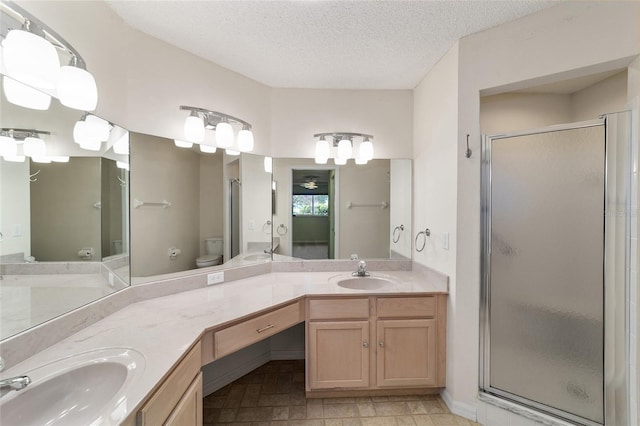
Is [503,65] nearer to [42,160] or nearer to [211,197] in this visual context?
→ [211,197]

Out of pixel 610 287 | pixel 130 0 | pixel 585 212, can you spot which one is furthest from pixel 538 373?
pixel 130 0

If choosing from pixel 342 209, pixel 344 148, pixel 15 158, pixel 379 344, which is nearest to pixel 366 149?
pixel 344 148

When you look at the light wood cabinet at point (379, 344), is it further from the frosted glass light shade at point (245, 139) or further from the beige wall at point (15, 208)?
the beige wall at point (15, 208)

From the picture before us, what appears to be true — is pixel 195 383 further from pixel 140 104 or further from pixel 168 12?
pixel 168 12

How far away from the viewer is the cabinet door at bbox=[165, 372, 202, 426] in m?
0.98

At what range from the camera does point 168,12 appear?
1435 millimetres

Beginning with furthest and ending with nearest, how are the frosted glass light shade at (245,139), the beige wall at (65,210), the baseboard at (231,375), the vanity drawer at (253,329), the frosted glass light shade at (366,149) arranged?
the frosted glass light shade at (366,149) → the frosted glass light shade at (245,139) → the baseboard at (231,375) → the vanity drawer at (253,329) → the beige wall at (65,210)

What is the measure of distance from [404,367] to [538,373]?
2.59 feet

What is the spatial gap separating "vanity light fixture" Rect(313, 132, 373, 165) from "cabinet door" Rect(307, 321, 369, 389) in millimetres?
1386

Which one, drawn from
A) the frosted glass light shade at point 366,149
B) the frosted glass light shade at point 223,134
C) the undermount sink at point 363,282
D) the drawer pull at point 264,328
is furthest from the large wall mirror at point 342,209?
the drawer pull at point 264,328

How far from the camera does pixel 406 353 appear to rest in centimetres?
181

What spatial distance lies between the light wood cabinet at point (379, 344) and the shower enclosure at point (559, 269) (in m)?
0.31

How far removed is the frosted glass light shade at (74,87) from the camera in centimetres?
103

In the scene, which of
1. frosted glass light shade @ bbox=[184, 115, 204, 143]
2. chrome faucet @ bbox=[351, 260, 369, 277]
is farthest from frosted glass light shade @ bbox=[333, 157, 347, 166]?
frosted glass light shade @ bbox=[184, 115, 204, 143]
